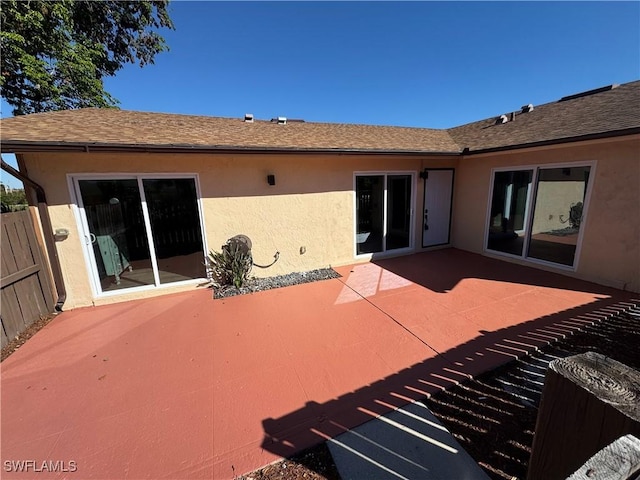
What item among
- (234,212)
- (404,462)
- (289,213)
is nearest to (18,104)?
(234,212)

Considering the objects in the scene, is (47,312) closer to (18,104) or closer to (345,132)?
(345,132)

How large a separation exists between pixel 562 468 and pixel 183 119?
27.9ft

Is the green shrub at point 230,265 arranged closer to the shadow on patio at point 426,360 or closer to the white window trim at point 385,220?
the shadow on patio at point 426,360

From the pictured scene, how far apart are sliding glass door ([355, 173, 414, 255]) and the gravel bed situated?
1.49m

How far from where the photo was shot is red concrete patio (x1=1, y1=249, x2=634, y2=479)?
7.27 ft

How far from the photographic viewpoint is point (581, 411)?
42.4 inches

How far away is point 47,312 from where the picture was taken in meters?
A: 4.67


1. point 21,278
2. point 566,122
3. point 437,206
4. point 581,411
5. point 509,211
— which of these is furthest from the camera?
point 437,206

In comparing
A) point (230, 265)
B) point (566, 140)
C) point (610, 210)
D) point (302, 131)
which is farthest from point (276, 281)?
point (610, 210)

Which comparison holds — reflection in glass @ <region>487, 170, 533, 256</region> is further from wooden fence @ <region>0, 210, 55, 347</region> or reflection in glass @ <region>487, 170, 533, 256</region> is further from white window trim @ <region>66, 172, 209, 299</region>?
wooden fence @ <region>0, 210, 55, 347</region>

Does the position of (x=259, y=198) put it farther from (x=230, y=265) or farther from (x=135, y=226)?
(x=135, y=226)

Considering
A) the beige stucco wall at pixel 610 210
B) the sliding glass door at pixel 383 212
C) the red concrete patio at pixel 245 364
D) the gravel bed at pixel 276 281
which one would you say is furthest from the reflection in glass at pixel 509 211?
the gravel bed at pixel 276 281

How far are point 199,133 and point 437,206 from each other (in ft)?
22.9

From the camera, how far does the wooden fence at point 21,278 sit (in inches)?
152
